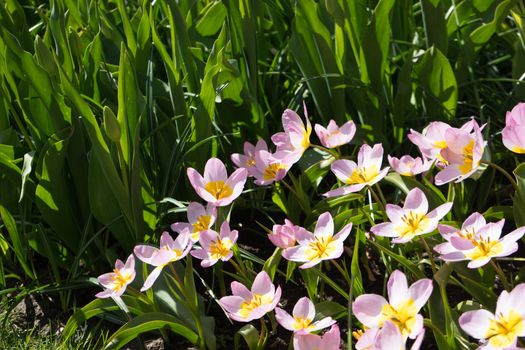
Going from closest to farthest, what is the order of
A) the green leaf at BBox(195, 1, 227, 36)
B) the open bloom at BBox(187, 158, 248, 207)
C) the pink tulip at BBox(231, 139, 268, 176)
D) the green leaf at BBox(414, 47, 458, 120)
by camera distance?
the open bloom at BBox(187, 158, 248, 207), the pink tulip at BBox(231, 139, 268, 176), the green leaf at BBox(414, 47, 458, 120), the green leaf at BBox(195, 1, 227, 36)

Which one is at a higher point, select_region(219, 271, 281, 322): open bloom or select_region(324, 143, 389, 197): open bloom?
select_region(324, 143, 389, 197): open bloom

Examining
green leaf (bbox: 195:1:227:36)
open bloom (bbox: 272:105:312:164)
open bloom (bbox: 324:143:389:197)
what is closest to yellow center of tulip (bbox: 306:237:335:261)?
open bloom (bbox: 324:143:389:197)

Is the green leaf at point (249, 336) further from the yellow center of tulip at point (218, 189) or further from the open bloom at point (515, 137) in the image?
the open bloom at point (515, 137)

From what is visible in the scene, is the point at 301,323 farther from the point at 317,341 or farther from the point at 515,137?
the point at 515,137

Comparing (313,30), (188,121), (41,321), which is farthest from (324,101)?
(41,321)

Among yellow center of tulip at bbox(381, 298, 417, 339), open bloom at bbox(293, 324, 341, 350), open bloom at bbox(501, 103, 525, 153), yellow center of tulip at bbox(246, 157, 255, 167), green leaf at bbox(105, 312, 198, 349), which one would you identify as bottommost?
green leaf at bbox(105, 312, 198, 349)

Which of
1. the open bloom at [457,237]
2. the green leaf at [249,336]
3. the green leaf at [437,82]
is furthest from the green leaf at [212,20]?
the open bloom at [457,237]

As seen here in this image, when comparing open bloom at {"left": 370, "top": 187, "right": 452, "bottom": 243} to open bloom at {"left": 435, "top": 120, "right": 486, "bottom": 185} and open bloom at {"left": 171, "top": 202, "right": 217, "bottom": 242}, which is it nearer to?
open bloom at {"left": 435, "top": 120, "right": 486, "bottom": 185}

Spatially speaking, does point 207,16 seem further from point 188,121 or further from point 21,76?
point 21,76

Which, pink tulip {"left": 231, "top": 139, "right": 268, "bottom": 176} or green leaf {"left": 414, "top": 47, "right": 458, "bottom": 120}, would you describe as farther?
green leaf {"left": 414, "top": 47, "right": 458, "bottom": 120}
